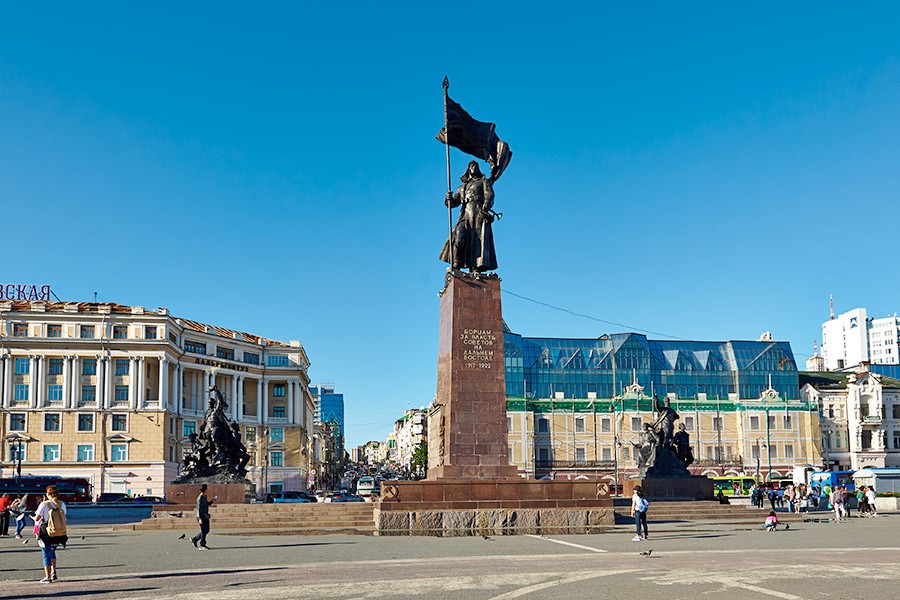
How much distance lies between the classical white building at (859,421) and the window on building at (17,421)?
71999 mm

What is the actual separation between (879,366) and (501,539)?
10540 centimetres

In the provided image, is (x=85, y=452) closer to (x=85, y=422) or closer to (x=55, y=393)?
(x=85, y=422)

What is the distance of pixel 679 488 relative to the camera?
4003 centimetres

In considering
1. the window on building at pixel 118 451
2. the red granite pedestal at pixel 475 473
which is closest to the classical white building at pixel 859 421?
the window on building at pixel 118 451

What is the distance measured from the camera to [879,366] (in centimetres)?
11606

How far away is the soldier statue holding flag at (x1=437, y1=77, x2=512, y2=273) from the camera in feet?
93.2

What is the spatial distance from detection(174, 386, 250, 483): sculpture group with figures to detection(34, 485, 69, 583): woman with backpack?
71.3ft

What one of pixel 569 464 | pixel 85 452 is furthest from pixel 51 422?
pixel 569 464

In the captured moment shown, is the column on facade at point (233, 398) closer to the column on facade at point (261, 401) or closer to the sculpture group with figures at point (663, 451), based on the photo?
the column on facade at point (261, 401)

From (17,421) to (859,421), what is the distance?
7642 cm

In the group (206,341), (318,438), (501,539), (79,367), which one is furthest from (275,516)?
(318,438)

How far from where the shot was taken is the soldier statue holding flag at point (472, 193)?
2841 cm

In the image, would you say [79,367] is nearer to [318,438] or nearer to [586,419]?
[586,419]

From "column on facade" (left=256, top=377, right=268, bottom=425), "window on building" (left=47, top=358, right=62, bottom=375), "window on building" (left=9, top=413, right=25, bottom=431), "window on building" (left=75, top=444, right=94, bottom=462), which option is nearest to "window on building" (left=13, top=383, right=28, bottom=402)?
"window on building" (left=9, top=413, right=25, bottom=431)
